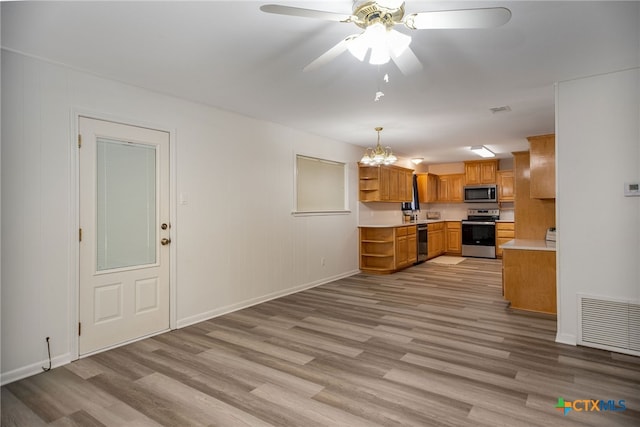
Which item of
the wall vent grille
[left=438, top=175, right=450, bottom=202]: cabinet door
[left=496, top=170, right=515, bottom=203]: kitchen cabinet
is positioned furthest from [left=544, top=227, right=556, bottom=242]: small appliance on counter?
[left=438, top=175, right=450, bottom=202]: cabinet door

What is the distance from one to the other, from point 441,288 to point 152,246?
13.8ft

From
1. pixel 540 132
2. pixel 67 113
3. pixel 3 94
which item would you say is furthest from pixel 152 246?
pixel 540 132

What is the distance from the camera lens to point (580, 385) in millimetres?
2463

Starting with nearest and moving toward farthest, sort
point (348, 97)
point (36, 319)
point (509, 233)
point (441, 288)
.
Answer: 1. point (36, 319)
2. point (348, 97)
3. point (441, 288)
4. point (509, 233)

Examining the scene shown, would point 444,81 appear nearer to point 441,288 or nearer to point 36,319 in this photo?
point 441,288

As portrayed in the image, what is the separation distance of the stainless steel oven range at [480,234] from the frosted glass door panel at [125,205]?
7497 millimetres

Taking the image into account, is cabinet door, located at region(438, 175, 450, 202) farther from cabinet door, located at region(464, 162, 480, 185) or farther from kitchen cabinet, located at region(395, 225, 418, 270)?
kitchen cabinet, located at region(395, 225, 418, 270)

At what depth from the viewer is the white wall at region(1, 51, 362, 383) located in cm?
267

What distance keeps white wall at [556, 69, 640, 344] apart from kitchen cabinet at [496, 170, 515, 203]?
5652 millimetres

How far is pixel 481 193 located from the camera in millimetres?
8805

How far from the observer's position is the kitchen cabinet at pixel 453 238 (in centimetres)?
919

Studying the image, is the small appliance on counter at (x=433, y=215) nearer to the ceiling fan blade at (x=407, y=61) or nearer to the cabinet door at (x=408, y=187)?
the cabinet door at (x=408, y=187)

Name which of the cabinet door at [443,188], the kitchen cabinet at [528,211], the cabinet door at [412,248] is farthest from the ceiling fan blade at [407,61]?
the cabinet door at [443,188]

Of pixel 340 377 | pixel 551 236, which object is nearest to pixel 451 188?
pixel 551 236
